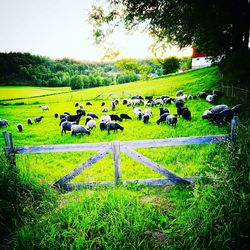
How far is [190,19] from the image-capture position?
932 cm

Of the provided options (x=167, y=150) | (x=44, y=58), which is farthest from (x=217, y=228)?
(x=44, y=58)

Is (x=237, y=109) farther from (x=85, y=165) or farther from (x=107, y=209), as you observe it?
(x=107, y=209)

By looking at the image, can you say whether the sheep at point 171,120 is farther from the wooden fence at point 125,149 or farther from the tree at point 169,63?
the wooden fence at point 125,149

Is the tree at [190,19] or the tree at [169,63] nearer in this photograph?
the tree at [190,19]

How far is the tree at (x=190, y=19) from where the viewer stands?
8742 millimetres

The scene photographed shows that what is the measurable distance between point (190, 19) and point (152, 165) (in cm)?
744

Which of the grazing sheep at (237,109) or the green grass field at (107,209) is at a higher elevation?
the grazing sheep at (237,109)

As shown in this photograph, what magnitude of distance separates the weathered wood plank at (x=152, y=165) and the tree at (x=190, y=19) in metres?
6.47

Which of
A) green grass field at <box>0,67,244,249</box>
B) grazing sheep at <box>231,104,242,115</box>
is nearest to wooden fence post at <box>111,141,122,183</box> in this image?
green grass field at <box>0,67,244,249</box>

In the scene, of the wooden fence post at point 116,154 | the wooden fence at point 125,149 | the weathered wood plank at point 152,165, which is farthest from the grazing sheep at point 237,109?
the wooden fence post at point 116,154

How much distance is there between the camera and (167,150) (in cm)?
805

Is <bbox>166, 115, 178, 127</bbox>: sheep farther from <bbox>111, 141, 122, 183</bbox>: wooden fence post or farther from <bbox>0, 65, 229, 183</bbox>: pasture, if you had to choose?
<bbox>111, 141, 122, 183</bbox>: wooden fence post

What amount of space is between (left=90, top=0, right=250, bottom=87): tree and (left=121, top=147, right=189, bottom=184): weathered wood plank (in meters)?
6.47

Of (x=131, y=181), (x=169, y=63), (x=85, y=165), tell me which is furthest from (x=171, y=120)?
(x=169, y=63)
